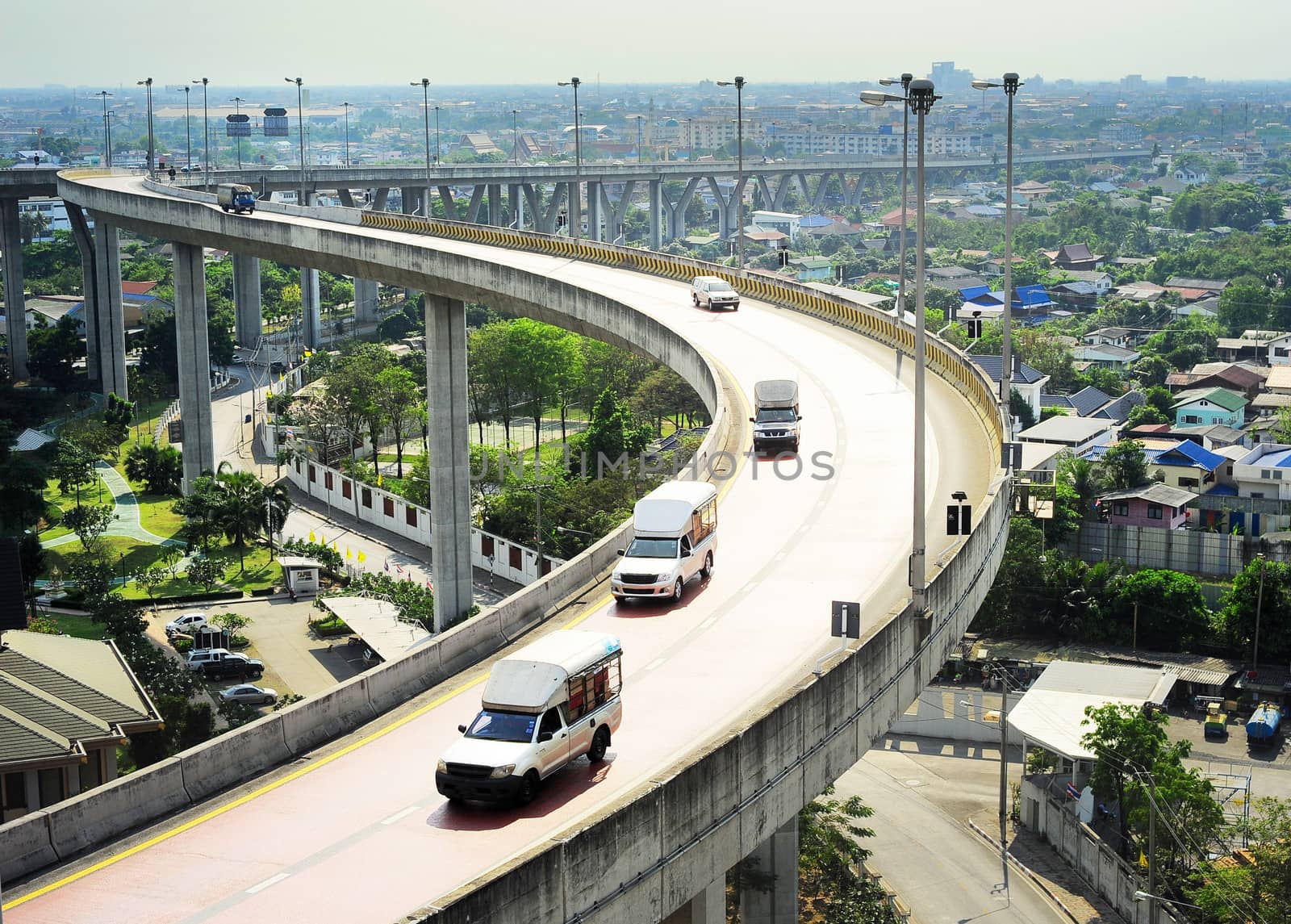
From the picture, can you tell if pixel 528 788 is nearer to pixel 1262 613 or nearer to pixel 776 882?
pixel 776 882

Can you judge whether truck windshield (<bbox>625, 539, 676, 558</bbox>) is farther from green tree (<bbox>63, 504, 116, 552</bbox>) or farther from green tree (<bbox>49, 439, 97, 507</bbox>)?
green tree (<bbox>49, 439, 97, 507</bbox>)

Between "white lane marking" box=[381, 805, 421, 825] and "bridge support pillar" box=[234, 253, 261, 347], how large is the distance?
113770 mm

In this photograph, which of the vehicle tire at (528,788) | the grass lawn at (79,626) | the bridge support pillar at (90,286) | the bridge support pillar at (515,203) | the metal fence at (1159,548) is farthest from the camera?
the bridge support pillar at (515,203)

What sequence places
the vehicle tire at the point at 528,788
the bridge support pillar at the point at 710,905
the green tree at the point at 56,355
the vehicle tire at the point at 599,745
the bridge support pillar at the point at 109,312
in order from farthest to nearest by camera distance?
the green tree at the point at 56,355 → the bridge support pillar at the point at 109,312 → the bridge support pillar at the point at 710,905 → the vehicle tire at the point at 599,745 → the vehicle tire at the point at 528,788

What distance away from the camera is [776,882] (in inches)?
1366

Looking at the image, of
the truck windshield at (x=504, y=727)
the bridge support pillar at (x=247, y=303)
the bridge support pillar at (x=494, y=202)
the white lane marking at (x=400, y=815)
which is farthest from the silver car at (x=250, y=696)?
the bridge support pillar at (x=494, y=202)

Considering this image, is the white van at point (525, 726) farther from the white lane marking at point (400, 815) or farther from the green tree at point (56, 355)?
the green tree at point (56, 355)

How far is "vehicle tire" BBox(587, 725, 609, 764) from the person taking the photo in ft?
78.1

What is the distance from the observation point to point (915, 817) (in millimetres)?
52344

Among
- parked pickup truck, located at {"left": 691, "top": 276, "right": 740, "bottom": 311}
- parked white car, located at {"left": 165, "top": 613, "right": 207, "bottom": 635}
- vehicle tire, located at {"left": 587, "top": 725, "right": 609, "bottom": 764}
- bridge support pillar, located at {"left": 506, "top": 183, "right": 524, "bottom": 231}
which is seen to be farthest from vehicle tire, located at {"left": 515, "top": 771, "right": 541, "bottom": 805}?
bridge support pillar, located at {"left": 506, "top": 183, "right": 524, "bottom": 231}

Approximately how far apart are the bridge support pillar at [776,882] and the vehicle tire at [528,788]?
1284 centimetres

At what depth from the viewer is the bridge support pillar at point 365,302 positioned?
5832 inches

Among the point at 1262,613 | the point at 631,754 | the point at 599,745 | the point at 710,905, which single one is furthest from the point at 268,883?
the point at 1262,613

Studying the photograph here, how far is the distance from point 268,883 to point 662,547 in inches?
526
